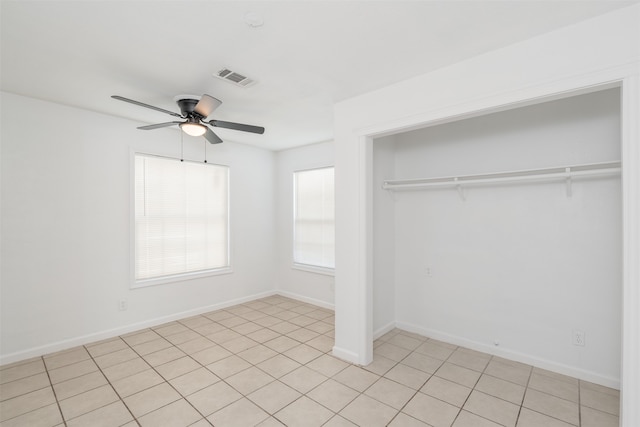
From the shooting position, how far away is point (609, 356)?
8.32ft

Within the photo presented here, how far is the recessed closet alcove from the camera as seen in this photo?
8.45 feet

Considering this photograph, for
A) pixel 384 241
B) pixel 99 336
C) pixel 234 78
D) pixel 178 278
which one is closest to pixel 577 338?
pixel 384 241

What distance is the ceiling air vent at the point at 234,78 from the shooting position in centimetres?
252

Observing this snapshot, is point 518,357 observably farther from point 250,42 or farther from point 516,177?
point 250,42

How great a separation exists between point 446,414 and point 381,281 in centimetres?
162

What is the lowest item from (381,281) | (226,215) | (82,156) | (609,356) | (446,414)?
(446,414)

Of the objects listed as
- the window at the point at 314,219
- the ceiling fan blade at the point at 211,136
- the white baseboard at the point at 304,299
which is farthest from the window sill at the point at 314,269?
the ceiling fan blade at the point at 211,136

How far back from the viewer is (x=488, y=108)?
225cm

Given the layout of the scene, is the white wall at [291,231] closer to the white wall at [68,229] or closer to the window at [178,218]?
the window at [178,218]

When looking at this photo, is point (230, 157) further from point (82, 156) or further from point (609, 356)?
point (609, 356)

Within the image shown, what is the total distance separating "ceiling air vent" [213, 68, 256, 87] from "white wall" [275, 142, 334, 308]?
2252 mm

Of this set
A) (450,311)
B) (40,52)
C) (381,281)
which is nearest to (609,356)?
(450,311)

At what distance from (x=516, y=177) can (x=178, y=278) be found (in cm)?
439

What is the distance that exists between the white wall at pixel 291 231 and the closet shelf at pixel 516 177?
153 cm
